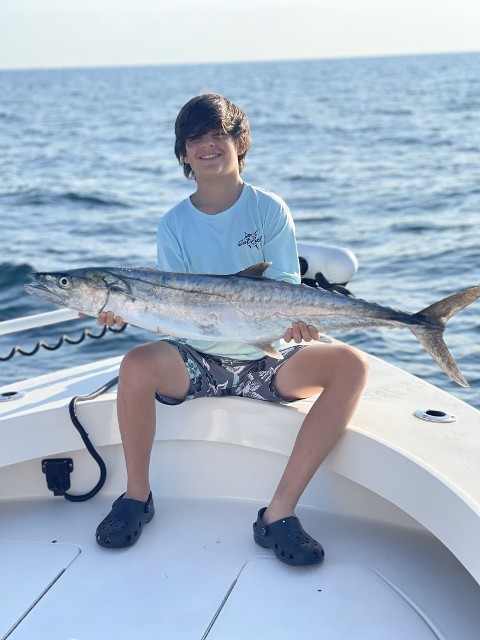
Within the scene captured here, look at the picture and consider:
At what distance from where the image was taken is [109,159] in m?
22.6

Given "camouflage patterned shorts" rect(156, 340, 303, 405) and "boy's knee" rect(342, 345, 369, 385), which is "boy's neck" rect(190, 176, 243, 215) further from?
"boy's knee" rect(342, 345, 369, 385)

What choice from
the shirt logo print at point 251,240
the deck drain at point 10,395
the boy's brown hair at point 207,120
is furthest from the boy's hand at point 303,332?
the deck drain at point 10,395

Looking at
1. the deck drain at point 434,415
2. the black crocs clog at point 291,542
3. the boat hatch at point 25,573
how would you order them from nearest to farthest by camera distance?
the boat hatch at point 25,573 < the black crocs clog at point 291,542 < the deck drain at point 434,415

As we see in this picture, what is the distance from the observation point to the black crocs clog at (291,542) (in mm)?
3055

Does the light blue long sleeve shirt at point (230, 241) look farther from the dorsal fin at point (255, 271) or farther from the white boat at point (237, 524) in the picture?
the white boat at point (237, 524)

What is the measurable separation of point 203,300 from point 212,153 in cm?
61

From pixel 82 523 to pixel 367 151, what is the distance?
20.1m

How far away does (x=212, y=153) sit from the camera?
3422 mm

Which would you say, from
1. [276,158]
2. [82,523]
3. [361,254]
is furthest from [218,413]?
[276,158]

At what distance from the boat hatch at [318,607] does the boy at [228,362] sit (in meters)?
0.09

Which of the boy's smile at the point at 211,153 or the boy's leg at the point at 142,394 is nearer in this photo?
the boy's leg at the point at 142,394

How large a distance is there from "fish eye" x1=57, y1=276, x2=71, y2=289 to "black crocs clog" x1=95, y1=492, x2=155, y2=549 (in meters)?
0.77

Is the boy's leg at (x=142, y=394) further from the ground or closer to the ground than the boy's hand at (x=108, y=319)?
closer to the ground

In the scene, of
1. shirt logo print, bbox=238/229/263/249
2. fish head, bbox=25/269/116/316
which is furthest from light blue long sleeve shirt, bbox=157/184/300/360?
fish head, bbox=25/269/116/316
